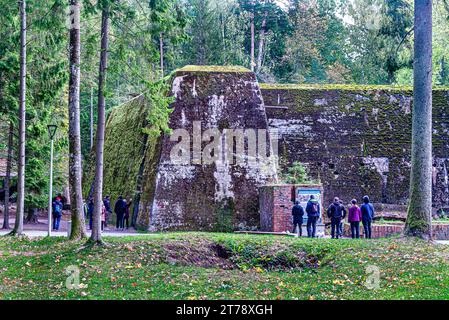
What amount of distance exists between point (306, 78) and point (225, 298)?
45.7 metres

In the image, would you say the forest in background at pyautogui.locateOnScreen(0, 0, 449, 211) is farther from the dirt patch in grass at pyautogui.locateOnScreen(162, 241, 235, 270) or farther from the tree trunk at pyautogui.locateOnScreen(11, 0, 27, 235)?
the dirt patch in grass at pyautogui.locateOnScreen(162, 241, 235, 270)

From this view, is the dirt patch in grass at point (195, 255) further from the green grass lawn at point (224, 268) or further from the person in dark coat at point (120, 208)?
the person in dark coat at point (120, 208)

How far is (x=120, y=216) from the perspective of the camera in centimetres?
2783

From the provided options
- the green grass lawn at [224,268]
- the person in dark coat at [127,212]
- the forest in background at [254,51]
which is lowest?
the green grass lawn at [224,268]

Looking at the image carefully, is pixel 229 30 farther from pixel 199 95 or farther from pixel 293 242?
pixel 293 242

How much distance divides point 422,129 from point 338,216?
5.93 meters

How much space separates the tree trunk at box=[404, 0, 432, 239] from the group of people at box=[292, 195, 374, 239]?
4.26m

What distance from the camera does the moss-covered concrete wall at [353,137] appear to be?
112 ft

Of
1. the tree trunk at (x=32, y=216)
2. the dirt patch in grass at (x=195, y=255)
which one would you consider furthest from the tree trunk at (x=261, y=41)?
the dirt patch in grass at (x=195, y=255)

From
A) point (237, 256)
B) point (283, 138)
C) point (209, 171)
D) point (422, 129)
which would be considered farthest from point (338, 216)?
point (283, 138)

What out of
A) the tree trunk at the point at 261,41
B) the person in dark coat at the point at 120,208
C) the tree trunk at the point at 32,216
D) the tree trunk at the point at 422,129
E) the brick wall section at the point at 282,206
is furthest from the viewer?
the tree trunk at the point at 261,41

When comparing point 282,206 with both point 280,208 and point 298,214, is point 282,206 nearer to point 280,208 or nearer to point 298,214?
point 280,208

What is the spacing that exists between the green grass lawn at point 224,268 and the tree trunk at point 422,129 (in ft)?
2.18

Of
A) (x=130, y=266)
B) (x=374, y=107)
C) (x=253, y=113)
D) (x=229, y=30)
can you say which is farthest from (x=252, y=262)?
(x=229, y=30)
